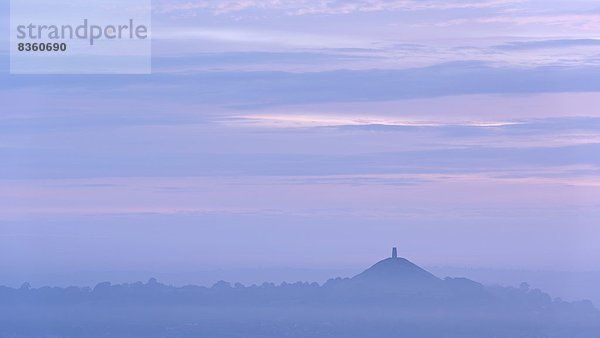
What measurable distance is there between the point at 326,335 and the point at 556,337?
2975 cm

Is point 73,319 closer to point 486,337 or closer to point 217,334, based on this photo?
point 217,334

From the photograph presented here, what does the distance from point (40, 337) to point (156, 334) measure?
50.9 ft

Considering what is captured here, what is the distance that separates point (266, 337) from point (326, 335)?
7.93 m

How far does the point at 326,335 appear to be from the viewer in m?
194

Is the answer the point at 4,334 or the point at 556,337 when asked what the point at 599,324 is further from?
the point at 4,334

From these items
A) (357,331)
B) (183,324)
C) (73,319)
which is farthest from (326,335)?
(73,319)

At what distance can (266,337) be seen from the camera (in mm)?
192500

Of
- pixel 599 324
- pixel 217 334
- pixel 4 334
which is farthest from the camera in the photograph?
pixel 217 334

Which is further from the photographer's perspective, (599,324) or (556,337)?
(556,337)

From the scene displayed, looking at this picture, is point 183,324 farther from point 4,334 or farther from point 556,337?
point 556,337

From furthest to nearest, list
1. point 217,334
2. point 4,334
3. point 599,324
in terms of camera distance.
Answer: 1. point 217,334
2. point 4,334
3. point 599,324

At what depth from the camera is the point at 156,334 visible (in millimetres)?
197500

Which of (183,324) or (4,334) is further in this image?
(183,324)

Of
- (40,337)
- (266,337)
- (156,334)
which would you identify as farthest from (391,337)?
(40,337)
